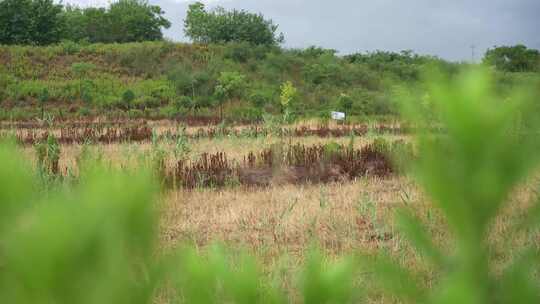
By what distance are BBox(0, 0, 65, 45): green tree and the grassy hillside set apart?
16.8 feet

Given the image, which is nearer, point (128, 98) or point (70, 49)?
point (128, 98)

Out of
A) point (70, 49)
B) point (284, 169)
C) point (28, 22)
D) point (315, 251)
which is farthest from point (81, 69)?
point (315, 251)

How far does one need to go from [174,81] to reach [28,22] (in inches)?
507

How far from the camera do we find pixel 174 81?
100ft

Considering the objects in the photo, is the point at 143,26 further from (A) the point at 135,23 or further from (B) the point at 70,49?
(B) the point at 70,49

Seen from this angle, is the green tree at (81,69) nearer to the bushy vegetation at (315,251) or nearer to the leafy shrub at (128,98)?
the leafy shrub at (128,98)

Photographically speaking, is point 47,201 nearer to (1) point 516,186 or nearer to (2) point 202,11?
(1) point 516,186

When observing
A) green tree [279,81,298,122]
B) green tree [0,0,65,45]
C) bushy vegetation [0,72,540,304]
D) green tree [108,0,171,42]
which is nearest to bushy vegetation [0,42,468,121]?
green tree [279,81,298,122]

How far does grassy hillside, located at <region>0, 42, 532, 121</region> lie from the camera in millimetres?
25703

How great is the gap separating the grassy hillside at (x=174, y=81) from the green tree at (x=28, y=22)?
5.13 m

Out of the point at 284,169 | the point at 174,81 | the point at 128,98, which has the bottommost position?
the point at 284,169

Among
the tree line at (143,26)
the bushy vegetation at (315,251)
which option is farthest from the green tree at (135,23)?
the bushy vegetation at (315,251)

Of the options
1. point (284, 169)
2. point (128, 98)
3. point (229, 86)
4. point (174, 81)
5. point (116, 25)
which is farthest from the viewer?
point (116, 25)

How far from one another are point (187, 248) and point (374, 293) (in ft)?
11.2
